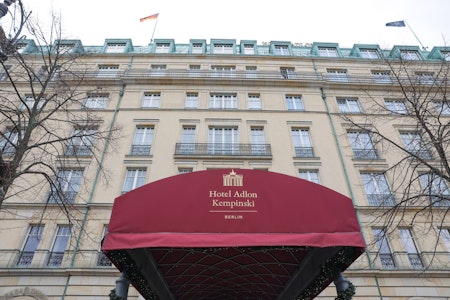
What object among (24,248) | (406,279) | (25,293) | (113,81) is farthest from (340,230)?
(113,81)

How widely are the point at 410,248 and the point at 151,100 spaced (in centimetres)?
1825

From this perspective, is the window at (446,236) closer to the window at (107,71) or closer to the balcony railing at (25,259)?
the balcony railing at (25,259)

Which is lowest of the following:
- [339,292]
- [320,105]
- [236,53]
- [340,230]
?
[339,292]

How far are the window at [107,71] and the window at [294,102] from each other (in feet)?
43.8

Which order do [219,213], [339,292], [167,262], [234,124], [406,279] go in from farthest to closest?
[234,124], [406,279], [167,262], [339,292], [219,213]

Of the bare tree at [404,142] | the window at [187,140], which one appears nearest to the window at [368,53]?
the bare tree at [404,142]

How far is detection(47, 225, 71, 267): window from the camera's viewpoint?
13819 millimetres

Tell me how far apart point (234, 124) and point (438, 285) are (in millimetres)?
13524

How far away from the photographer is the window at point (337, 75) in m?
23.0

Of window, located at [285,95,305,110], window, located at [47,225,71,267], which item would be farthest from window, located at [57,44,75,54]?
window, located at [285,95,305,110]

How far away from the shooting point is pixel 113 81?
22172 mm

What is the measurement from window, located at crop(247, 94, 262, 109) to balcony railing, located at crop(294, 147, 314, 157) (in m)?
4.64

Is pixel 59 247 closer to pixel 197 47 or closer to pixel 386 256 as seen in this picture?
pixel 386 256

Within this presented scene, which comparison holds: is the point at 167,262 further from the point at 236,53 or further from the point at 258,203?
the point at 236,53
